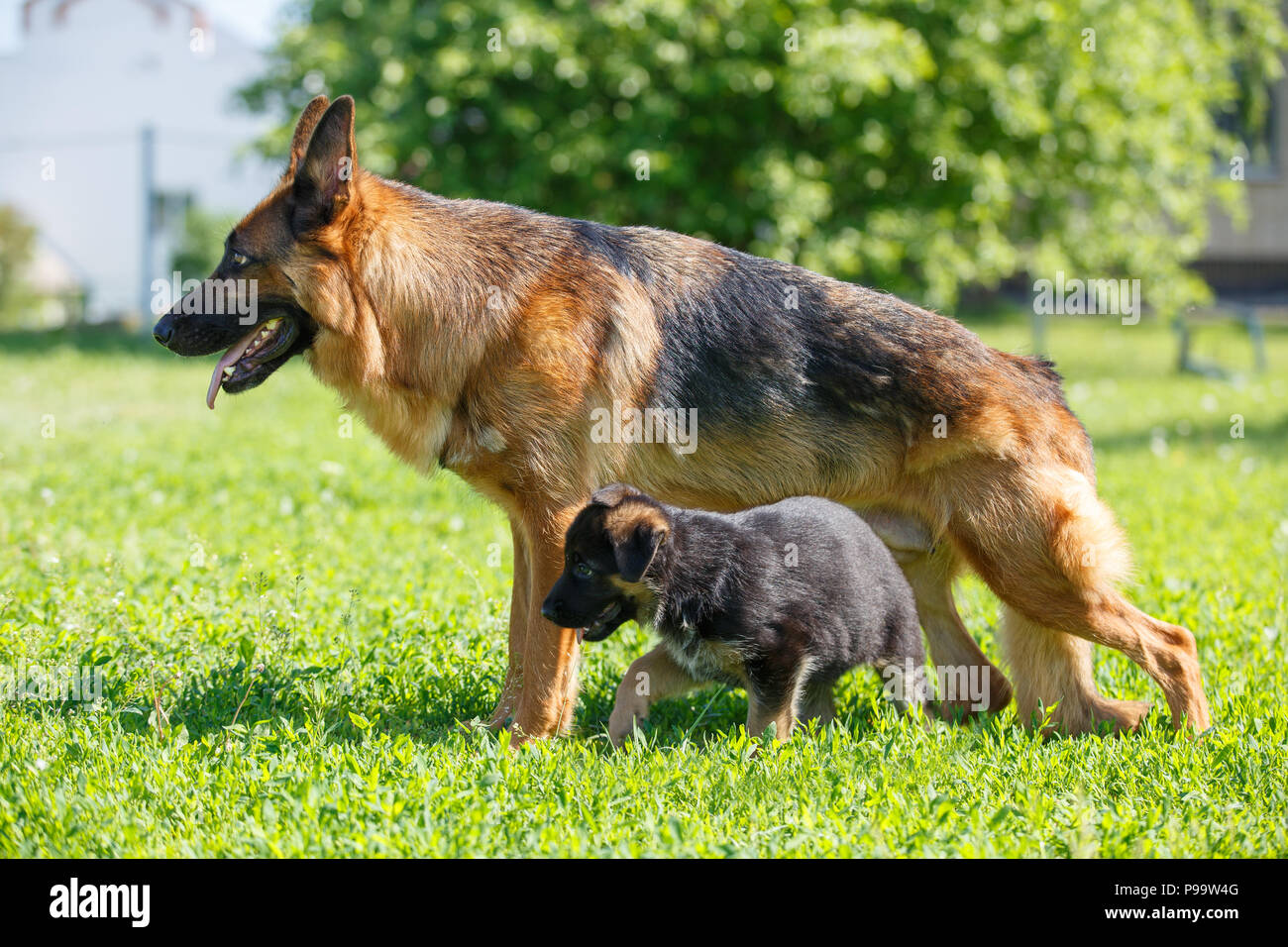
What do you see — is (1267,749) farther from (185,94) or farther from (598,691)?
(185,94)

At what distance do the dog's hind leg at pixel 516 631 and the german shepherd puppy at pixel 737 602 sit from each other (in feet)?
1.27

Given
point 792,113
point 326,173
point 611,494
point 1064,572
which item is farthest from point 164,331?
point 792,113

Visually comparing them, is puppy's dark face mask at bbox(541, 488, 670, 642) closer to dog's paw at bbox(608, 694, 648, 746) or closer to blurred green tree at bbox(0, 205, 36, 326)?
dog's paw at bbox(608, 694, 648, 746)

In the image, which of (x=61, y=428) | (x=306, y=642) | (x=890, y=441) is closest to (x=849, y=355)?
(x=890, y=441)

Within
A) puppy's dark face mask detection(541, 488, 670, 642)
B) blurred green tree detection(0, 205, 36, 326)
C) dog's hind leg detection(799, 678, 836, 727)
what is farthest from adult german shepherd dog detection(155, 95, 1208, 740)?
blurred green tree detection(0, 205, 36, 326)

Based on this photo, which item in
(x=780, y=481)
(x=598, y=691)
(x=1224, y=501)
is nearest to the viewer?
(x=780, y=481)

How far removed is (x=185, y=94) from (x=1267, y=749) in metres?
27.0

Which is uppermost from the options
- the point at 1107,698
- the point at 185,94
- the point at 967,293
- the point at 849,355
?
the point at 185,94

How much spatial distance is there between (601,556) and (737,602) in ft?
1.79

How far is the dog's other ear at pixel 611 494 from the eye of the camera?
4.12 metres

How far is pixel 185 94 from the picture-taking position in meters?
26.3
